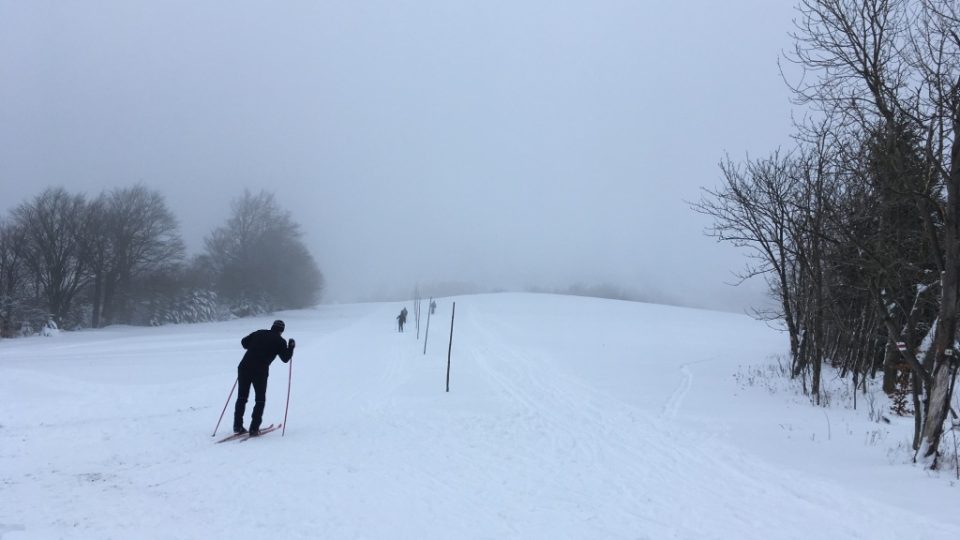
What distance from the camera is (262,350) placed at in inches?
380

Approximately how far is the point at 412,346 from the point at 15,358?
15631 mm

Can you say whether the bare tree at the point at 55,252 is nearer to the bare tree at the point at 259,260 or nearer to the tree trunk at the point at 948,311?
the bare tree at the point at 259,260

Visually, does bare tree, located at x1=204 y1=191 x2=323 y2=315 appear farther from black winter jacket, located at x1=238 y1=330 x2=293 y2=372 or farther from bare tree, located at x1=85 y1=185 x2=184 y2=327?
black winter jacket, located at x1=238 y1=330 x2=293 y2=372

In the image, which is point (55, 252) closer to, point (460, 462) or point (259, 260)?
point (259, 260)

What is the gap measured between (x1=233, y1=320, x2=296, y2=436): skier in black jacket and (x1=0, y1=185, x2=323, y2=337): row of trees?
136 ft

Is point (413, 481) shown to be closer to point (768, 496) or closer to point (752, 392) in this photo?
point (768, 496)

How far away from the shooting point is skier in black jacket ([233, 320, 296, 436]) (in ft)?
30.7

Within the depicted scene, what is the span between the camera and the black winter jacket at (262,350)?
959cm

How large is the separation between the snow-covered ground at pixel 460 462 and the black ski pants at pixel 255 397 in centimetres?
53

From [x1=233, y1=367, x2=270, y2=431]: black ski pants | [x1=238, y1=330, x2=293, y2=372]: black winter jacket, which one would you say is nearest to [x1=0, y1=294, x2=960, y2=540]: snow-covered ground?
[x1=233, y1=367, x2=270, y2=431]: black ski pants

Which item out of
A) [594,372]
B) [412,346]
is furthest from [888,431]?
[412,346]

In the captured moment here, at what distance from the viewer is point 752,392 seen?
48.5ft

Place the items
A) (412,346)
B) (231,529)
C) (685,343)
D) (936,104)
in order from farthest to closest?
(685,343) → (412,346) → (936,104) → (231,529)

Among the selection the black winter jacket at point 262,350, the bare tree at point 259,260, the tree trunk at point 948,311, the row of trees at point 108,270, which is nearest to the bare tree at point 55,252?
the row of trees at point 108,270
